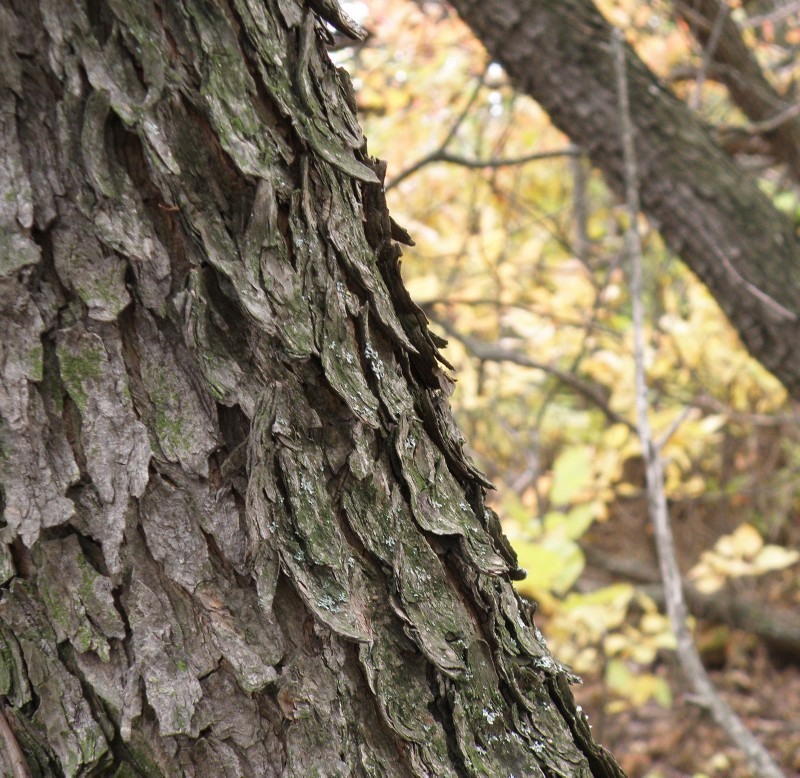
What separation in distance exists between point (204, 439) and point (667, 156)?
6.24 ft

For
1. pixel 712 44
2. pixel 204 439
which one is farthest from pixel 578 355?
pixel 204 439

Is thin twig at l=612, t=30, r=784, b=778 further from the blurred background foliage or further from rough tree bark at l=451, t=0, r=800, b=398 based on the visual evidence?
the blurred background foliage

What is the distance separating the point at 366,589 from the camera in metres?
0.76

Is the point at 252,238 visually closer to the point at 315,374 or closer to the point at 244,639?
the point at 315,374

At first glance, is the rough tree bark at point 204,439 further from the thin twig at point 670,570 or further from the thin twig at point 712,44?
the thin twig at point 712,44

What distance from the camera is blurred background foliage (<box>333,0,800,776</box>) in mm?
3094

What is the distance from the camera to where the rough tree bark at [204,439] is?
668 mm

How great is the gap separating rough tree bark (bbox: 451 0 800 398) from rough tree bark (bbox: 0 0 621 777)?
163 cm

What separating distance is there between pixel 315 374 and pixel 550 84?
1792 millimetres

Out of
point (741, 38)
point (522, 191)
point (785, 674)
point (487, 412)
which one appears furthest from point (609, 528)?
point (741, 38)

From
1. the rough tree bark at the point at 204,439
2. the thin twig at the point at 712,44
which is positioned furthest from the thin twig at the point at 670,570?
the rough tree bark at the point at 204,439

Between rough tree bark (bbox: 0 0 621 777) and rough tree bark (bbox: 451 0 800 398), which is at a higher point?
rough tree bark (bbox: 451 0 800 398)

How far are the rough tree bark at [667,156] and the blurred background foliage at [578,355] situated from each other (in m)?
→ 0.37

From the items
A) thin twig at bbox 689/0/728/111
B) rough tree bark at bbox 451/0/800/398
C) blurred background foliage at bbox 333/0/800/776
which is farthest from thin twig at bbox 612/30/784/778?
thin twig at bbox 689/0/728/111
